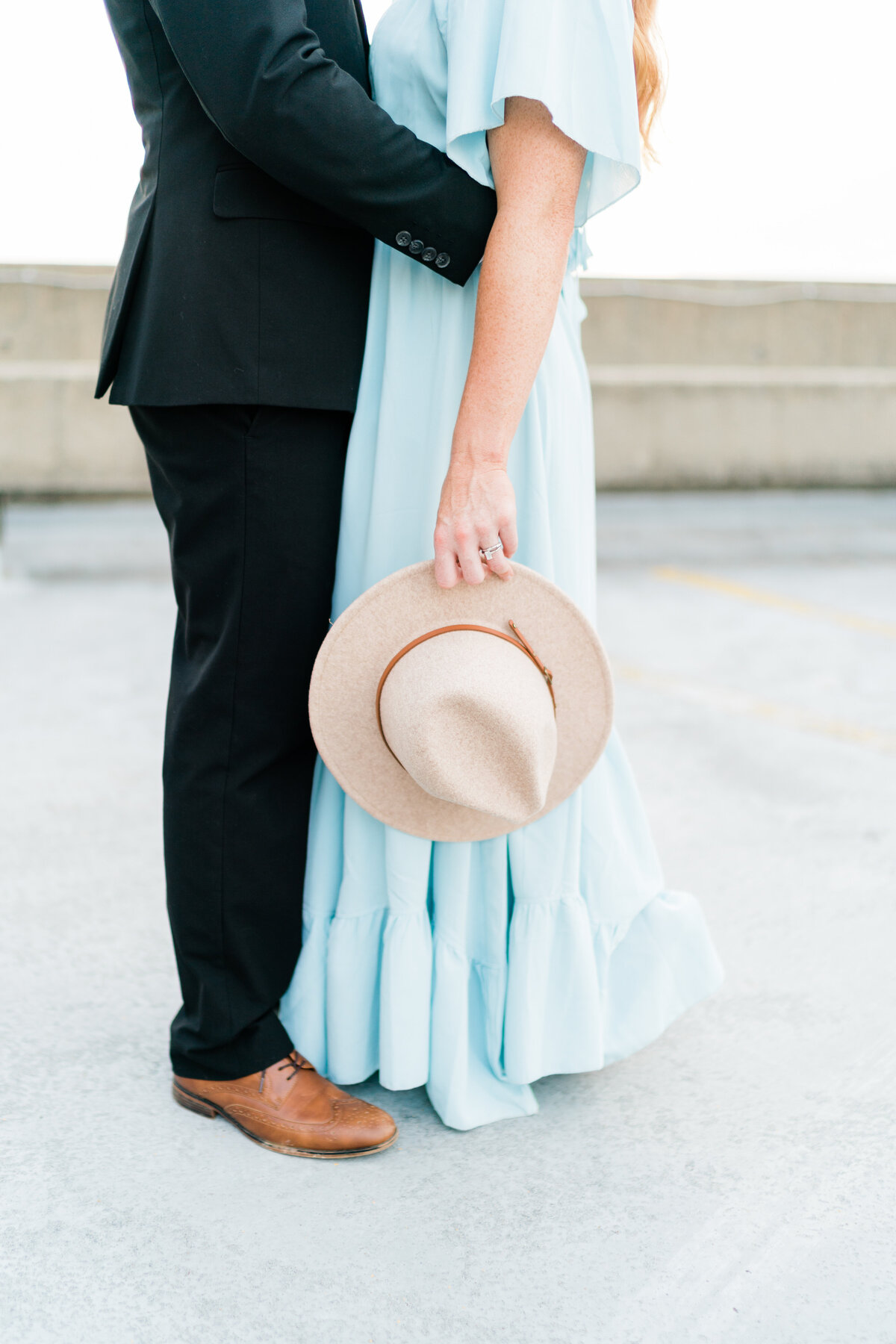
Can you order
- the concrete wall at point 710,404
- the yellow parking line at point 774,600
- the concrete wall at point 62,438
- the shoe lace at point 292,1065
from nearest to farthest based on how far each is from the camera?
the shoe lace at point 292,1065, the yellow parking line at point 774,600, the concrete wall at point 62,438, the concrete wall at point 710,404

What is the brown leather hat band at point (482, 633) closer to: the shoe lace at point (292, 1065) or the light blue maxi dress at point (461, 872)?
the light blue maxi dress at point (461, 872)

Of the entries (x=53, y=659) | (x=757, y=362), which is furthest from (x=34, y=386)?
(x=757, y=362)

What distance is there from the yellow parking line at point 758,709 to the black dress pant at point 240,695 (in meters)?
2.03

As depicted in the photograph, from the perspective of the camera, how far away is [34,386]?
A: 590 centimetres

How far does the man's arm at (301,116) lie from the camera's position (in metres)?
1.20

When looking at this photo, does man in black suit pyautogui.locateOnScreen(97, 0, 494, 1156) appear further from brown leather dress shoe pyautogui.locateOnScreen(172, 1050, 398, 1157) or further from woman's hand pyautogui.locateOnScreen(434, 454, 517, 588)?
woman's hand pyautogui.locateOnScreen(434, 454, 517, 588)

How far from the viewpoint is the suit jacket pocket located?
4.26 feet

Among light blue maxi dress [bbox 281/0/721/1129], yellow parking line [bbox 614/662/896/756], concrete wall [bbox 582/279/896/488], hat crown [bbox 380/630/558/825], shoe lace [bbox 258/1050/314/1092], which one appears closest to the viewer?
hat crown [bbox 380/630/558/825]

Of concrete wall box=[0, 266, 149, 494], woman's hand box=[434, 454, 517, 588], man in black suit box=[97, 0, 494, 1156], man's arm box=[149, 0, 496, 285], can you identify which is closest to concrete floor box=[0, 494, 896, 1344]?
man in black suit box=[97, 0, 494, 1156]

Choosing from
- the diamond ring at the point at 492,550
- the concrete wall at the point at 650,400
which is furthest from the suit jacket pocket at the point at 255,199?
the concrete wall at the point at 650,400

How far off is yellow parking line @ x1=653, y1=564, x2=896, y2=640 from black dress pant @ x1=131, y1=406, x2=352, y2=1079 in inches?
126

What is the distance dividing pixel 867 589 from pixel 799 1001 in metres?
3.31

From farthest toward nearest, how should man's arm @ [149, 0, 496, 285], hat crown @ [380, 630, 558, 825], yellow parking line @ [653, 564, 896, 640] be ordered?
yellow parking line @ [653, 564, 896, 640], hat crown @ [380, 630, 558, 825], man's arm @ [149, 0, 496, 285]

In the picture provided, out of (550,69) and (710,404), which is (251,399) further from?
(710,404)
